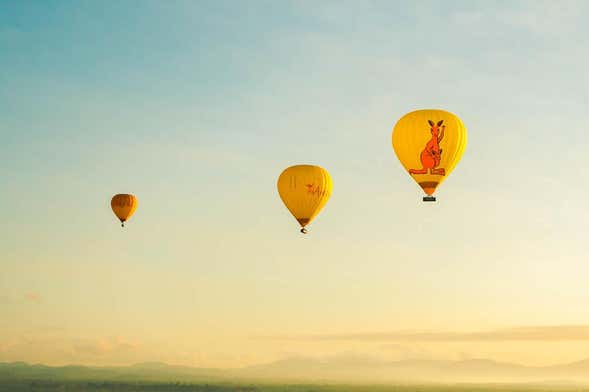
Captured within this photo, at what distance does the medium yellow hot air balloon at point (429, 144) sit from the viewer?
8188cm

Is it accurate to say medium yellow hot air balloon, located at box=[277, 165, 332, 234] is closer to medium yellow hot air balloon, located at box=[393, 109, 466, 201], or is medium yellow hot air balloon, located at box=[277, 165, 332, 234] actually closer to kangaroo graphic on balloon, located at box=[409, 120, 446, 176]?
medium yellow hot air balloon, located at box=[393, 109, 466, 201]

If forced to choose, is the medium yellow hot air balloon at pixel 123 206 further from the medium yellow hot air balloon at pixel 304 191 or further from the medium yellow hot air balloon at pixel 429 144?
the medium yellow hot air balloon at pixel 429 144

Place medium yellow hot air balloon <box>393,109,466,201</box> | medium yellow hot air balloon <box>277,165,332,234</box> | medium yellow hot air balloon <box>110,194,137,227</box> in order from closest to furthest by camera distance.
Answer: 1. medium yellow hot air balloon <box>393,109,466,201</box>
2. medium yellow hot air balloon <box>277,165,332,234</box>
3. medium yellow hot air balloon <box>110,194,137,227</box>

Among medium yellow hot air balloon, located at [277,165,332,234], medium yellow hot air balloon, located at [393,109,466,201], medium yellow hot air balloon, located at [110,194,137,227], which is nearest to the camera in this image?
medium yellow hot air balloon, located at [393,109,466,201]

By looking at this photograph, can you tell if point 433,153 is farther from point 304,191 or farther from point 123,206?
point 123,206

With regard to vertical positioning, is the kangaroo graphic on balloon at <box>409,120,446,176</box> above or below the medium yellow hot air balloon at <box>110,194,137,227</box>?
below

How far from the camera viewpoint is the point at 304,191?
92500 millimetres

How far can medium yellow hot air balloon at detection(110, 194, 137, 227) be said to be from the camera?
122 metres

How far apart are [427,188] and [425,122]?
554 cm

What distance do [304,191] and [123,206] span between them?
3708 cm

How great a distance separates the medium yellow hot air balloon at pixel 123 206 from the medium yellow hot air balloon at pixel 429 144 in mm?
48927

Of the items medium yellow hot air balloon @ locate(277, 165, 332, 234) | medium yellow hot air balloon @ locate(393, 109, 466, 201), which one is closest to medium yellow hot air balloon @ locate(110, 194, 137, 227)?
medium yellow hot air balloon @ locate(277, 165, 332, 234)

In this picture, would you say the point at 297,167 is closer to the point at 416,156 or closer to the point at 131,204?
the point at 416,156

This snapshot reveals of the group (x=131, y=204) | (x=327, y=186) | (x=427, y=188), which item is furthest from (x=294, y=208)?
(x=131, y=204)
